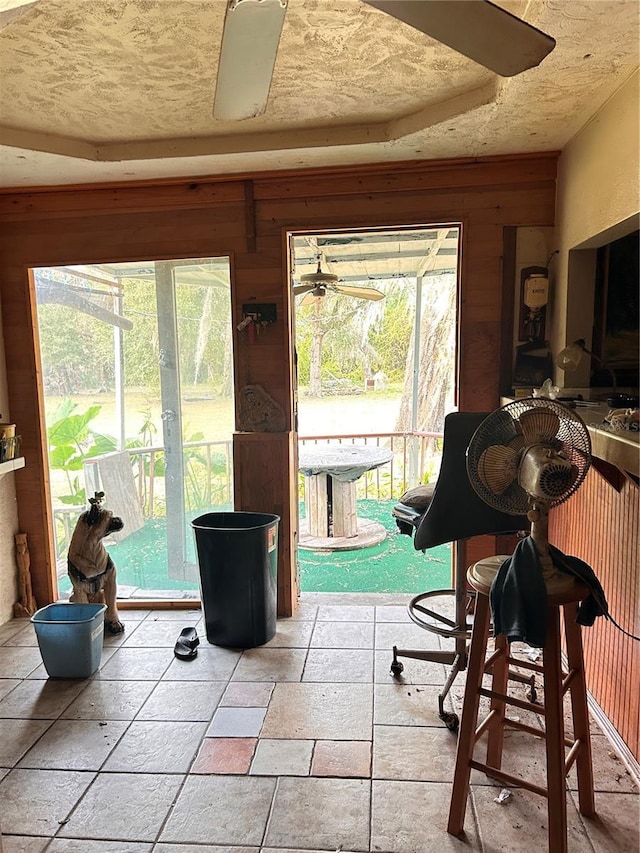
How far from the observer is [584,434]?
1470 mm

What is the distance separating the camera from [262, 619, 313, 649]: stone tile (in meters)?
2.75

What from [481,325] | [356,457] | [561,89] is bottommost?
[356,457]

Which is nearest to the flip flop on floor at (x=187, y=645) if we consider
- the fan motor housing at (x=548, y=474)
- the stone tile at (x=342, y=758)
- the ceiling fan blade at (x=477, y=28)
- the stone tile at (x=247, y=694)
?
the stone tile at (x=247, y=694)

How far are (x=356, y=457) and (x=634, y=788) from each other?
3.09m

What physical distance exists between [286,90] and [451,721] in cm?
257

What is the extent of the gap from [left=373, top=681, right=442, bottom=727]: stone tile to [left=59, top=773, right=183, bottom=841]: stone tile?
82 centimetres

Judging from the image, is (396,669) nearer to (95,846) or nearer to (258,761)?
(258,761)

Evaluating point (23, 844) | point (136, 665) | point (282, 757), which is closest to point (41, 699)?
point (136, 665)

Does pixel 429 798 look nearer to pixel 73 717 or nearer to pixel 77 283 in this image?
pixel 73 717

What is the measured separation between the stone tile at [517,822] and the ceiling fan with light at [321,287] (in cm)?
331

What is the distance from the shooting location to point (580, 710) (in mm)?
1648

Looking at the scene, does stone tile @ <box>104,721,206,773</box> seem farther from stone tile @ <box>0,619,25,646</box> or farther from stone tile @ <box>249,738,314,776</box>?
stone tile @ <box>0,619,25,646</box>

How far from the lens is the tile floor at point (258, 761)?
1.64 metres

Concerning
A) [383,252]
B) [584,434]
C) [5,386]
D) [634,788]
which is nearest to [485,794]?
[634,788]
